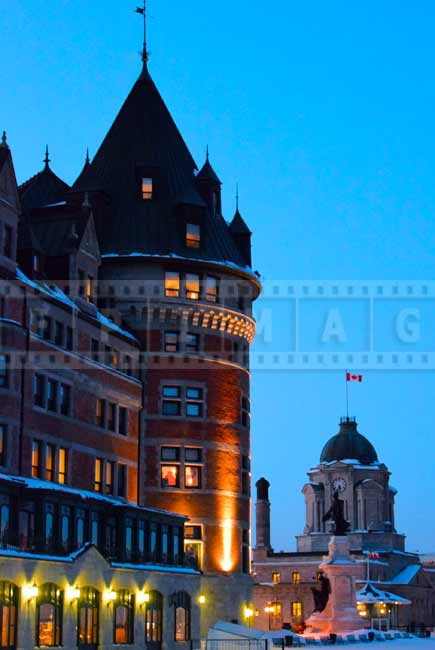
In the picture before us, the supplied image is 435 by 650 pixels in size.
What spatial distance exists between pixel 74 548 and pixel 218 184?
34907mm

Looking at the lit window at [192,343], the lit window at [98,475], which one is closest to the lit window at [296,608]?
the lit window at [192,343]

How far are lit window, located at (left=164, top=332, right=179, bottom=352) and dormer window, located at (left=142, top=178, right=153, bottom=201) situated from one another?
32.3 feet

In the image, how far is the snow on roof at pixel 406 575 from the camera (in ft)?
501

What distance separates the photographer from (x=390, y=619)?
13900 cm

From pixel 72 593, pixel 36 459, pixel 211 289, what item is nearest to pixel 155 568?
pixel 36 459

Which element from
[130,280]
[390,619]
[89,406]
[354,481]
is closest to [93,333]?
[89,406]

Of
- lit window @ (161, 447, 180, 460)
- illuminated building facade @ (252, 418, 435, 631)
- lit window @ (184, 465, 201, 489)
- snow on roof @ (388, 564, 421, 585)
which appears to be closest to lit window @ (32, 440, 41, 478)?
lit window @ (161, 447, 180, 460)

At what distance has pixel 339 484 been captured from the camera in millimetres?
162625

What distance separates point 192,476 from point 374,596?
211 ft

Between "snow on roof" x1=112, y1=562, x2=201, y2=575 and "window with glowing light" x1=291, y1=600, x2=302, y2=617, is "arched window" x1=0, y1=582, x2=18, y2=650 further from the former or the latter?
"window with glowing light" x1=291, y1=600, x2=302, y2=617

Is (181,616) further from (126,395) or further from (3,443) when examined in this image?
(3,443)

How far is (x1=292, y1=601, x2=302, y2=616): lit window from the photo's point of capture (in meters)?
141

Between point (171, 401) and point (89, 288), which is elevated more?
point (89, 288)

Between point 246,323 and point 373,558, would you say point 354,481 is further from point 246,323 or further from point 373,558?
point 246,323
